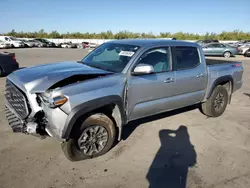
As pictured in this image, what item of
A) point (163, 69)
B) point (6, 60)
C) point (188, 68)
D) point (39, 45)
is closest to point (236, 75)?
point (188, 68)

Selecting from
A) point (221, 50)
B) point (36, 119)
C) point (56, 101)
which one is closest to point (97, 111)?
point (56, 101)

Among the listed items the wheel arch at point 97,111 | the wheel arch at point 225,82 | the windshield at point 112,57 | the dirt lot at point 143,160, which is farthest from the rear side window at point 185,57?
the wheel arch at point 97,111

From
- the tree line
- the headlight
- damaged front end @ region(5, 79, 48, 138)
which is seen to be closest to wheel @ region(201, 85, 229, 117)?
the headlight

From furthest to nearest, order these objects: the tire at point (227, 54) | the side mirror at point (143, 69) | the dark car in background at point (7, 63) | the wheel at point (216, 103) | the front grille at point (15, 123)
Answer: the tire at point (227, 54)
the dark car in background at point (7, 63)
the wheel at point (216, 103)
the side mirror at point (143, 69)
the front grille at point (15, 123)

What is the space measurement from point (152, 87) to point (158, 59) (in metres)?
0.60

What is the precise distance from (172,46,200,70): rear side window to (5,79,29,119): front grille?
269 centimetres

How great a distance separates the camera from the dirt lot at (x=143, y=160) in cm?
299

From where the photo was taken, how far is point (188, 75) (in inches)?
174

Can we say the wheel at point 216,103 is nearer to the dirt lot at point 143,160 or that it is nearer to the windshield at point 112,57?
the dirt lot at point 143,160

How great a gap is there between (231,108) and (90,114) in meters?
4.53

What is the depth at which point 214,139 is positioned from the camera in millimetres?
→ 4289

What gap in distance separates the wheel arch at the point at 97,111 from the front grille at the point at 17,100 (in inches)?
Answer: 25.8

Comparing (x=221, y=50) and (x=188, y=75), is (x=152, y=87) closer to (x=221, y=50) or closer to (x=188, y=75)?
(x=188, y=75)

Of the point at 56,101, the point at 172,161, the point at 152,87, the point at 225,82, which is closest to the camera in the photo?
the point at 56,101
